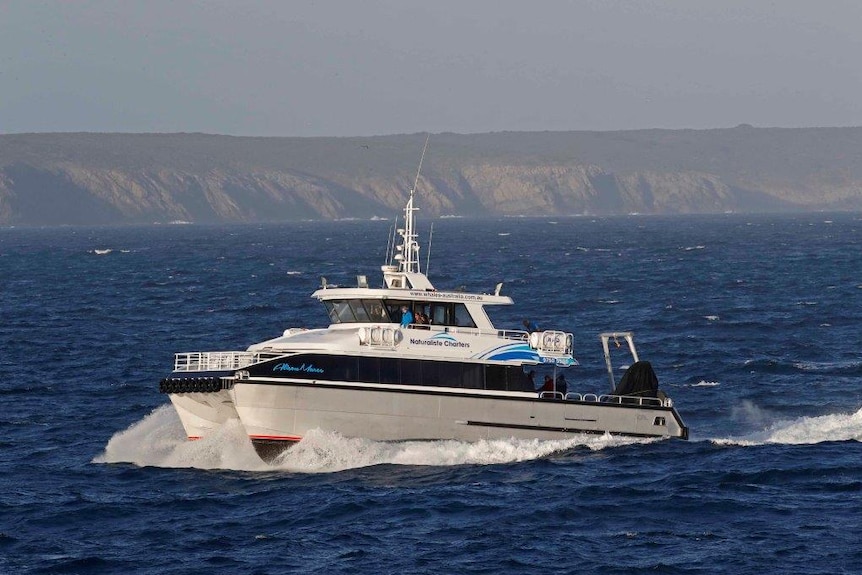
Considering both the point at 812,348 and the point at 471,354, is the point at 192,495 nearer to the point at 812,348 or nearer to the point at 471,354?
the point at 471,354

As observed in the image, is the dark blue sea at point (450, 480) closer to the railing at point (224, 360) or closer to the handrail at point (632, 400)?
the handrail at point (632, 400)

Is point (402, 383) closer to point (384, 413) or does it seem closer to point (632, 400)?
point (384, 413)

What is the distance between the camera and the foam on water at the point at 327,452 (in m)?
32.3

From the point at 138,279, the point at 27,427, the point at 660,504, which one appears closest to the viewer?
the point at 660,504

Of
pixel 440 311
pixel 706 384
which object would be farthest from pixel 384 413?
pixel 706 384

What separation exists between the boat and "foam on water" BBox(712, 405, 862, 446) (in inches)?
86.9

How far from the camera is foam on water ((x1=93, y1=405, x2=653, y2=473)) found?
106ft

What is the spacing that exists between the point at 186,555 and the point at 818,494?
44.0 ft

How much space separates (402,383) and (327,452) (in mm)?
2414

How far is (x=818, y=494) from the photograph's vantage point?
1161 inches

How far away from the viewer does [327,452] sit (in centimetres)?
3238

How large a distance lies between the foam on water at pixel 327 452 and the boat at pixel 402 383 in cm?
22

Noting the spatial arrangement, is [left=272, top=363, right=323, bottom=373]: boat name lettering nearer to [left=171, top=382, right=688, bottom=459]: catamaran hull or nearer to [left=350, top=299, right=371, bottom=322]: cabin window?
[left=171, top=382, right=688, bottom=459]: catamaran hull

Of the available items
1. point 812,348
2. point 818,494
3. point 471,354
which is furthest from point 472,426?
point 812,348
